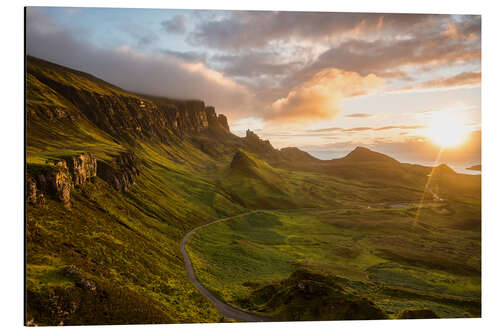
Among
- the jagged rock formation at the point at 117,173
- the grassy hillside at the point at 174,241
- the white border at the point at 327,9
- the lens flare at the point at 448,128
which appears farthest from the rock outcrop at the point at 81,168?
the lens flare at the point at 448,128

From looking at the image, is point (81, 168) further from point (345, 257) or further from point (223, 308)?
point (345, 257)

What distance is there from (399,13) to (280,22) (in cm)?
1571

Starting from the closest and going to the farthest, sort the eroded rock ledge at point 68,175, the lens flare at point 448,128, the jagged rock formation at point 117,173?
1. the eroded rock ledge at point 68,175
2. the lens flare at point 448,128
3. the jagged rock formation at point 117,173

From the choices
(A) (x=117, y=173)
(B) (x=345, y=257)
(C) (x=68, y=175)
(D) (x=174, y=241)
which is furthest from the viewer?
(A) (x=117, y=173)

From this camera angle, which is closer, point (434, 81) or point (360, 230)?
point (434, 81)

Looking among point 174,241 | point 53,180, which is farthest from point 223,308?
point 174,241

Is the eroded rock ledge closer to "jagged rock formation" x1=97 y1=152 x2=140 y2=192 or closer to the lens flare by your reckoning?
"jagged rock formation" x1=97 y1=152 x2=140 y2=192

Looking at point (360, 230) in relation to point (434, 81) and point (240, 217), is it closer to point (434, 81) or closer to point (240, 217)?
point (240, 217)

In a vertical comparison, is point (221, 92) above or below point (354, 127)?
above

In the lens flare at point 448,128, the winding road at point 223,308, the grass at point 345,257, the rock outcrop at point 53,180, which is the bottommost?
the grass at point 345,257

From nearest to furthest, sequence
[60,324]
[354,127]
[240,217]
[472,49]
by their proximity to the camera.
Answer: [60,324] < [472,49] < [354,127] < [240,217]

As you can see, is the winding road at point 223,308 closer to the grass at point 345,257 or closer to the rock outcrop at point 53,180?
the grass at point 345,257

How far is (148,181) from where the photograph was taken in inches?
3907

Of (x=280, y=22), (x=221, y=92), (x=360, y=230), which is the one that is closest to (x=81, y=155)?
(x=221, y=92)
